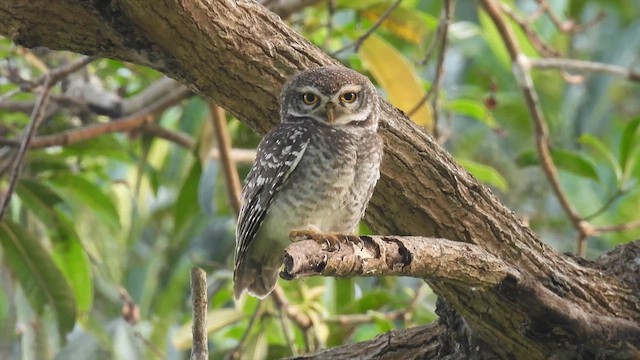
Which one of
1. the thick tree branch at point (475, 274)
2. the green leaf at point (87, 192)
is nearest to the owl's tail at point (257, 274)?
the thick tree branch at point (475, 274)

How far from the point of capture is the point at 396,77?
4156mm

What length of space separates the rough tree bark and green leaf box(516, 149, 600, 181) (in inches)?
53.8

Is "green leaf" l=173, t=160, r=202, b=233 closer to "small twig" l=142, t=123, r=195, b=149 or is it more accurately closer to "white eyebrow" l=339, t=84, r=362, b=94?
"small twig" l=142, t=123, r=195, b=149

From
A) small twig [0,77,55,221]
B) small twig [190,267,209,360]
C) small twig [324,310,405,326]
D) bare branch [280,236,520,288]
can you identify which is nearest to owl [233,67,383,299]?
A: bare branch [280,236,520,288]

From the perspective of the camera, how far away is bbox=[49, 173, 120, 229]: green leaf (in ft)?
14.2

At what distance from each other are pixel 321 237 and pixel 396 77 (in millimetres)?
1891

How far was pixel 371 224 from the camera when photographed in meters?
2.88

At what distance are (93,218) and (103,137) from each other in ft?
1.54

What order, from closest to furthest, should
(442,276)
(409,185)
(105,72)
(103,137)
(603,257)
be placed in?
(442,276) → (409,185) → (603,257) → (103,137) → (105,72)

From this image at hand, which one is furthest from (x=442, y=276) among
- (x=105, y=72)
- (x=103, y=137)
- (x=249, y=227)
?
(x=105, y=72)

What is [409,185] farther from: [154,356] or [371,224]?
[154,356]

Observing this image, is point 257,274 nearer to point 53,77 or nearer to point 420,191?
point 420,191

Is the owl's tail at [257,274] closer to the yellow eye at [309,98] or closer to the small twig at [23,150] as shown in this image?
the yellow eye at [309,98]

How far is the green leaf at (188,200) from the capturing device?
4.46m
